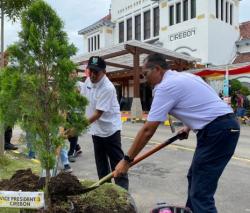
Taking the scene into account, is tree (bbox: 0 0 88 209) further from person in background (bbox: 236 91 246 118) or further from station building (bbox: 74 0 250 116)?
station building (bbox: 74 0 250 116)

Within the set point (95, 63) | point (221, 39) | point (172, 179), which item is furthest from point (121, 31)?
point (95, 63)

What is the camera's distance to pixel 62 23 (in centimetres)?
373

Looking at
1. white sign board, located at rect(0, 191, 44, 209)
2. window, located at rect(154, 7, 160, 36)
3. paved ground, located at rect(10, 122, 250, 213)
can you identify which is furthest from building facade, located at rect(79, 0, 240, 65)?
white sign board, located at rect(0, 191, 44, 209)

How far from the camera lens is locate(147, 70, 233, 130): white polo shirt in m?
3.37

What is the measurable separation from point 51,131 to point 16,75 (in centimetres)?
58

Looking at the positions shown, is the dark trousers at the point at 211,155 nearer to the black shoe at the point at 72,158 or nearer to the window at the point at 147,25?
the black shoe at the point at 72,158

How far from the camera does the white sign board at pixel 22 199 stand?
360 cm

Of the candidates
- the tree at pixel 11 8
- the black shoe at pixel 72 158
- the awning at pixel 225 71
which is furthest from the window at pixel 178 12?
the tree at pixel 11 8

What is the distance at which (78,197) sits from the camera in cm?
423

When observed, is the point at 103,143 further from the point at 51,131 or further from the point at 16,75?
the point at 16,75

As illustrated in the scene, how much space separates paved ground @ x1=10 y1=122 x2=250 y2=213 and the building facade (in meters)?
19.2

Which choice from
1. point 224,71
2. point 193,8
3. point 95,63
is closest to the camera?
point 95,63

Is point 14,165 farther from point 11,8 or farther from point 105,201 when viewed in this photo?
point 105,201

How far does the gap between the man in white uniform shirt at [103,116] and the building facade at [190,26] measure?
23.3m
